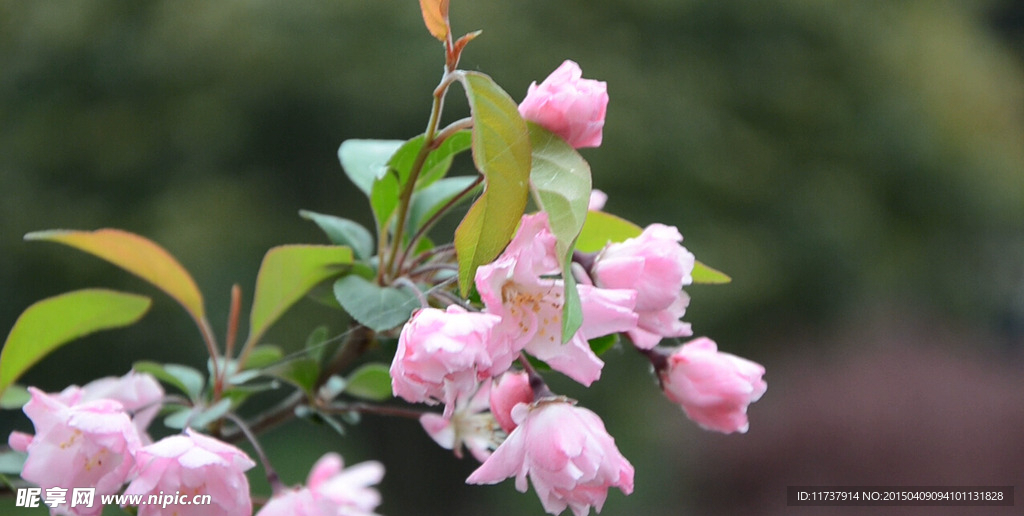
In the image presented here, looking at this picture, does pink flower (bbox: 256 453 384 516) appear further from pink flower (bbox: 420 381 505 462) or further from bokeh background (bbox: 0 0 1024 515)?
bokeh background (bbox: 0 0 1024 515)

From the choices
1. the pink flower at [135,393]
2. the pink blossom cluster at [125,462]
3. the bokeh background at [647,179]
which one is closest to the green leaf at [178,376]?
the pink flower at [135,393]

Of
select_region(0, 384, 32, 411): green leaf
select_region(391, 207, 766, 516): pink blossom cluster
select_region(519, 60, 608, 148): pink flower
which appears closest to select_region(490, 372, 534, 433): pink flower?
select_region(391, 207, 766, 516): pink blossom cluster

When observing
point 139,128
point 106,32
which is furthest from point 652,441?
point 106,32

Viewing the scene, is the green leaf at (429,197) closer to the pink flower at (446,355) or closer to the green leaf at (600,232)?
the green leaf at (600,232)

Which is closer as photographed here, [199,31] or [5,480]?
[5,480]

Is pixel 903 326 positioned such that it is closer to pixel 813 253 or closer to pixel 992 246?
Answer: pixel 813 253

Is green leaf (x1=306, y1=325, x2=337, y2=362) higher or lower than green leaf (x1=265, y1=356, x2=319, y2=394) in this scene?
higher

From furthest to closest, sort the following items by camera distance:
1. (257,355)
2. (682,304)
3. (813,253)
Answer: (813,253) < (257,355) < (682,304)
